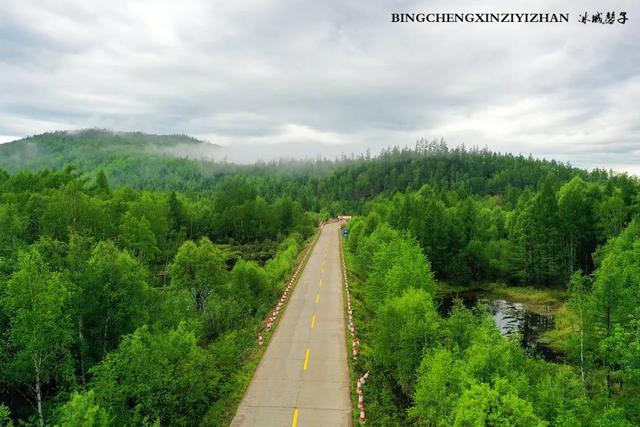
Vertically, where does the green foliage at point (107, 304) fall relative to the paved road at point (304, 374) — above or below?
above

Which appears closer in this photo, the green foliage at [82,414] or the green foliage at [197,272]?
the green foliage at [82,414]

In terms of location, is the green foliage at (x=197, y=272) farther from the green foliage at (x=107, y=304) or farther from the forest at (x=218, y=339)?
the green foliage at (x=107, y=304)

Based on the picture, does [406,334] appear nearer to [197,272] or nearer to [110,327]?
[110,327]

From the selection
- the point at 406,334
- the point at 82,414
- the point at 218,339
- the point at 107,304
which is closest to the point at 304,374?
the point at 406,334

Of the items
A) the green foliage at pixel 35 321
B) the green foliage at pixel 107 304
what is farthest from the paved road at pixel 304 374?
the green foliage at pixel 35 321

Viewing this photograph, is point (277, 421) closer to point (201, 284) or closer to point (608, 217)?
point (201, 284)

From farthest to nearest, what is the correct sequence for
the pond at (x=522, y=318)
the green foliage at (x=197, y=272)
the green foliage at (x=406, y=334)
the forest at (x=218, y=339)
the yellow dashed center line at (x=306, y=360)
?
the pond at (x=522, y=318) → the green foliage at (x=197, y=272) → the yellow dashed center line at (x=306, y=360) → the green foliage at (x=406, y=334) → the forest at (x=218, y=339)

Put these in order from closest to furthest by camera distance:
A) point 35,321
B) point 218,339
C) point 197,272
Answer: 1. point 35,321
2. point 218,339
3. point 197,272
